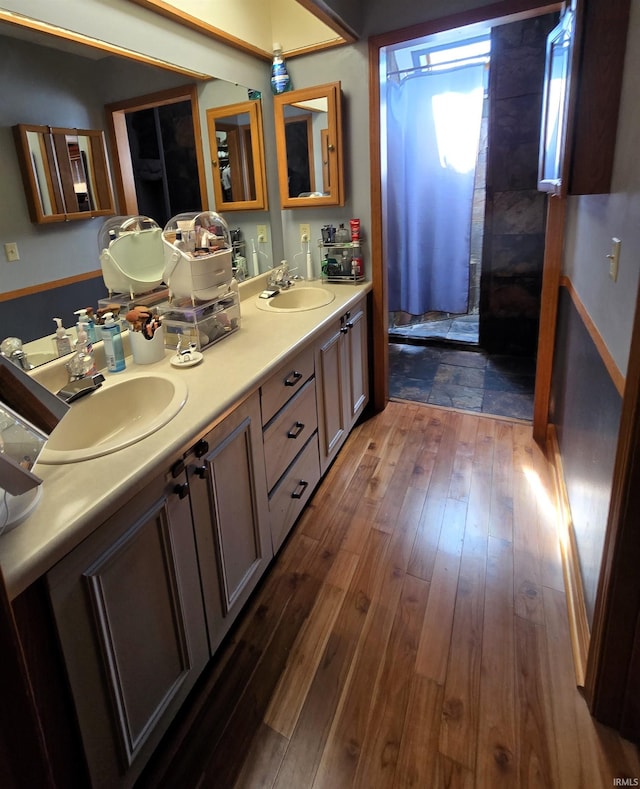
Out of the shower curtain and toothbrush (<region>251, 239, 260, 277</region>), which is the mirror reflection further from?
the shower curtain

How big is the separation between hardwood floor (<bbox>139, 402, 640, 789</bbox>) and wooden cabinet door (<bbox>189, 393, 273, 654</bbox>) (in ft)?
0.62

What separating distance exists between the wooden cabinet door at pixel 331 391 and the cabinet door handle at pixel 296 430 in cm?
23

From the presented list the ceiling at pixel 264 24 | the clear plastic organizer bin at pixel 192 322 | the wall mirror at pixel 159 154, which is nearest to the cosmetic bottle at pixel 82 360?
the clear plastic organizer bin at pixel 192 322

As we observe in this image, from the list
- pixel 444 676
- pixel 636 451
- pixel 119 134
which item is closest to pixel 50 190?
pixel 119 134

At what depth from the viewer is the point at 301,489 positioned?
2033mm

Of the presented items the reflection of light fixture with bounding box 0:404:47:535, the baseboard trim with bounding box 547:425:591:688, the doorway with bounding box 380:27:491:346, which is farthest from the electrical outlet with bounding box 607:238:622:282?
the doorway with bounding box 380:27:491:346

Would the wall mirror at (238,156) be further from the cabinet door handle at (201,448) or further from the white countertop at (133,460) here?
the cabinet door handle at (201,448)

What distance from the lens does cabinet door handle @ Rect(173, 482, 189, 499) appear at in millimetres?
1163

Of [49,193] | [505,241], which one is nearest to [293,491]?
[49,193]

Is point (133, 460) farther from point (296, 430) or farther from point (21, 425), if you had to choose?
point (296, 430)

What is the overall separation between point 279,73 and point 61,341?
1.92m

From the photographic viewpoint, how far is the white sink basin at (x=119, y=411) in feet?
4.16

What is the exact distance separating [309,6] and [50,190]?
1259 millimetres

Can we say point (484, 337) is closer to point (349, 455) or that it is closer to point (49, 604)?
point (349, 455)
